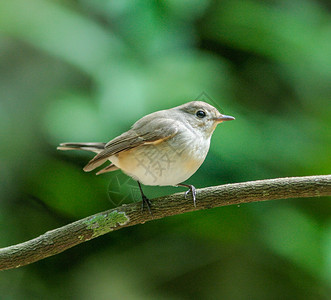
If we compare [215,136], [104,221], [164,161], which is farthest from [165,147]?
[215,136]

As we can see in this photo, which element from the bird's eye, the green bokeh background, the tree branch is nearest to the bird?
the bird's eye

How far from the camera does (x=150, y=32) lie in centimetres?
182

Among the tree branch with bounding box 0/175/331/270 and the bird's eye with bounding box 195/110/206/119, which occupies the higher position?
the bird's eye with bounding box 195/110/206/119

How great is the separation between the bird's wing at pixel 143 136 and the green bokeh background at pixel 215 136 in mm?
536

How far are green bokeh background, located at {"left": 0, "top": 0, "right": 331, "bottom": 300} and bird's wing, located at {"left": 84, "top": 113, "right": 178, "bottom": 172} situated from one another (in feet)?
1.76

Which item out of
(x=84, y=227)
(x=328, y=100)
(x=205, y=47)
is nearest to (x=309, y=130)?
(x=328, y=100)

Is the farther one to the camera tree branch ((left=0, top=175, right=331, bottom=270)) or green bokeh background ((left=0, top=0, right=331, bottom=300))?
green bokeh background ((left=0, top=0, right=331, bottom=300))

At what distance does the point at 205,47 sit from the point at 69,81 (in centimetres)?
75

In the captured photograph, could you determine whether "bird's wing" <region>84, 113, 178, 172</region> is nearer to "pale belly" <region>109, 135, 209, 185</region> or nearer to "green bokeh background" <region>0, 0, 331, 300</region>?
"pale belly" <region>109, 135, 209, 185</region>

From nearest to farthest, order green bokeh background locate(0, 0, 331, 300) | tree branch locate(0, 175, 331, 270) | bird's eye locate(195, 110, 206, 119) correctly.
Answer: tree branch locate(0, 175, 331, 270), bird's eye locate(195, 110, 206, 119), green bokeh background locate(0, 0, 331, 300)

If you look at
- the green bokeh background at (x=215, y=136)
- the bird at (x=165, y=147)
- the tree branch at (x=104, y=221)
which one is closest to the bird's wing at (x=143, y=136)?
the bird at (x=165, y=147)

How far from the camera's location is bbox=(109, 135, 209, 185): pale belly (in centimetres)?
119

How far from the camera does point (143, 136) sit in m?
1.35

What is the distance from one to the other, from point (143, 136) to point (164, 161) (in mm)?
144
